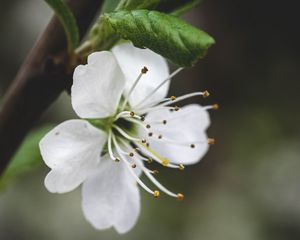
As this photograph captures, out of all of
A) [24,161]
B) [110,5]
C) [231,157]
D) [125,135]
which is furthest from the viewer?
[231,157]

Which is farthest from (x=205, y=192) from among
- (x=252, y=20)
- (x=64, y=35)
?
(x=64, y=35)

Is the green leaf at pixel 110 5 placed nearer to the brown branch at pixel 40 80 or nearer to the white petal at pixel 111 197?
the brown branch at pixel 40 80

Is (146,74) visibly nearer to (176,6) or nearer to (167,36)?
(176,6)

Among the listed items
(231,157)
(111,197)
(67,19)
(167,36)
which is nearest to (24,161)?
(111,197)

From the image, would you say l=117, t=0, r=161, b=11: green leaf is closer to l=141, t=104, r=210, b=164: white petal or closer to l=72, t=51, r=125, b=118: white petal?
l=72, t=51, r=125, b=118: white petal

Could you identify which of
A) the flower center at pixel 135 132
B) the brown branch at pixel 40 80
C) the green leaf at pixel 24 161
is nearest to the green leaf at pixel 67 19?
the brown branch at pixel 40 80

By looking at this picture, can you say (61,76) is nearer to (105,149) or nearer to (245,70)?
(105,149)
